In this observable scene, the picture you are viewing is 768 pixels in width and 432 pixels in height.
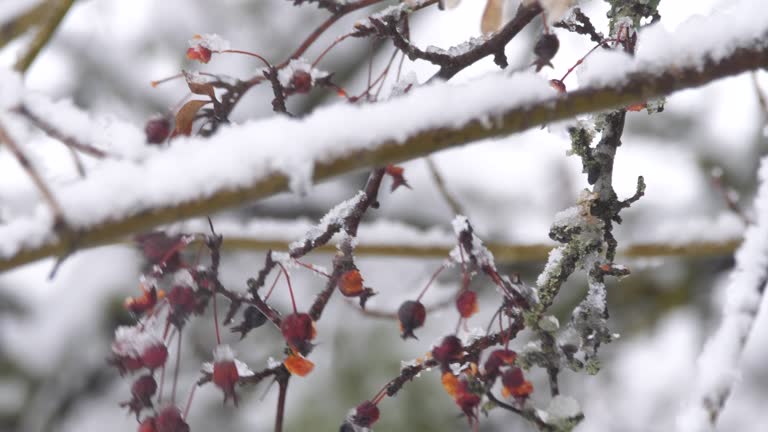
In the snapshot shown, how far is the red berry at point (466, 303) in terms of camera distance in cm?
86

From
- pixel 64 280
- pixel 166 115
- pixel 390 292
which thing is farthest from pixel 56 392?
pixel 166 115

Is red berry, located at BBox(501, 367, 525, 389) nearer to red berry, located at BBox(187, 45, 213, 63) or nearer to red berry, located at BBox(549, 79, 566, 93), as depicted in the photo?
red berry, located at BBox(549, 79, 566, 93)

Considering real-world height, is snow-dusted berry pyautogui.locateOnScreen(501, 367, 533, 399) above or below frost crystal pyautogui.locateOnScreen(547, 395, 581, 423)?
above

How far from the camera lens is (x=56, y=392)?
9.57 ft

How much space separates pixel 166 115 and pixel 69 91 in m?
2.96

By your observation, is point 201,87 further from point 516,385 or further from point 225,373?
point 516,385

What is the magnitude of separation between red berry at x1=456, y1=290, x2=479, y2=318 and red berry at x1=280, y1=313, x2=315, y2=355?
6.8 inches

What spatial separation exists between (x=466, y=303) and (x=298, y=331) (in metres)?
0.20

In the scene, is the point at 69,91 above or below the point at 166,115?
above

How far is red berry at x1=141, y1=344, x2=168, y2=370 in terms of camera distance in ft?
2.68

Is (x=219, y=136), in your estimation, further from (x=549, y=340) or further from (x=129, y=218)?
(x=549, y=340)

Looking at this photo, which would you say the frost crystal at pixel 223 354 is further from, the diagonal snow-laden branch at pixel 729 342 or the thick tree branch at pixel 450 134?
the diagonal snow-laden branch at pixel 729 342

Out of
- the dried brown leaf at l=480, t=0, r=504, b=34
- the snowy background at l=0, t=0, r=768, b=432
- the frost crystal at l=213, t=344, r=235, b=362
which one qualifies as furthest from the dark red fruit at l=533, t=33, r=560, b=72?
the snowy background at l=0, t=0, r=768, b=432

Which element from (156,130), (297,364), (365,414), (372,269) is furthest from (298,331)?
(372,269)
